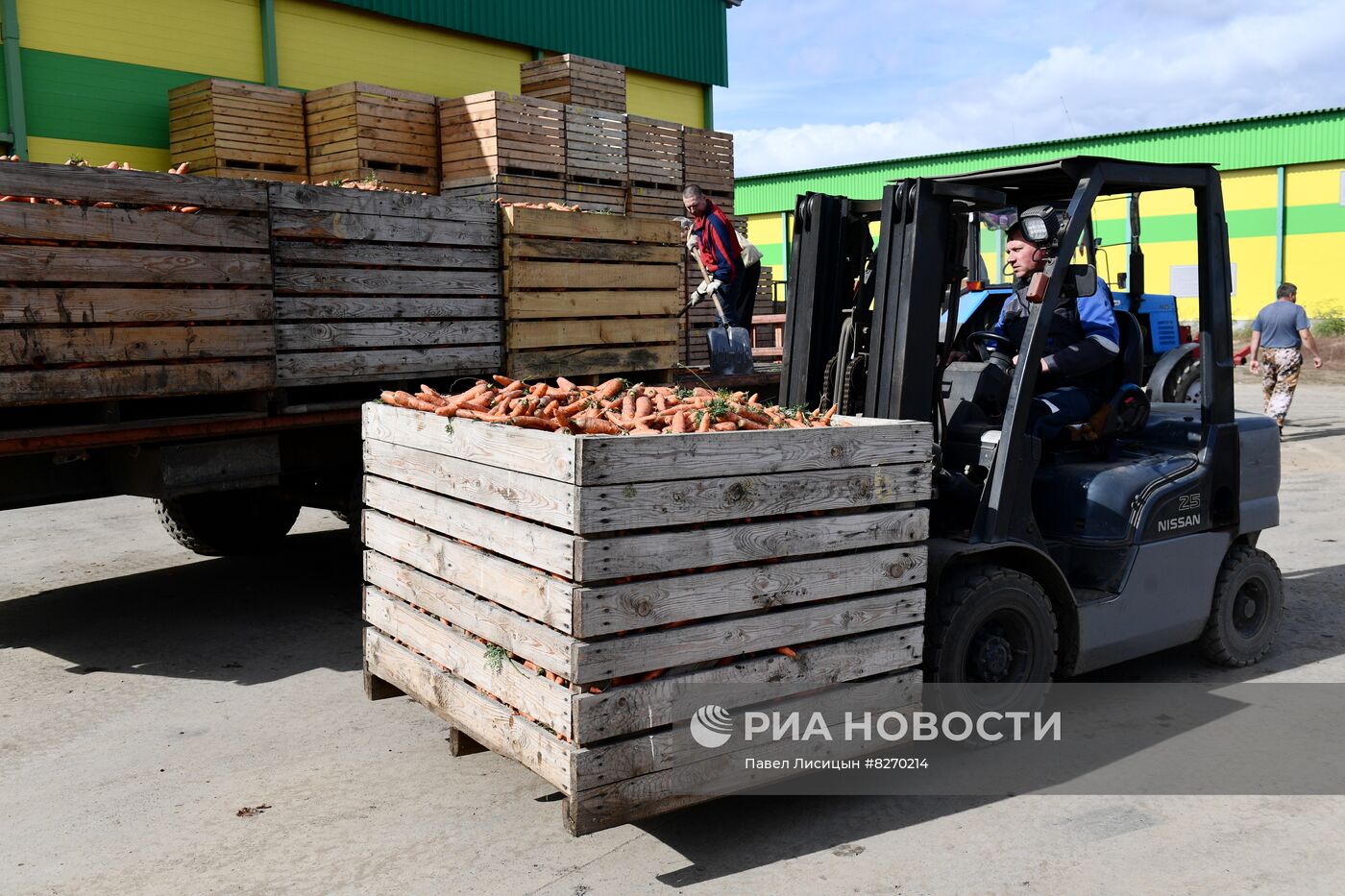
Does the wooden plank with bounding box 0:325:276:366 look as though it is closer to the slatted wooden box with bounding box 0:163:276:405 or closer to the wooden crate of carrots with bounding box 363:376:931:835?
the slatted wooden box with bounding box 0:163:276:405

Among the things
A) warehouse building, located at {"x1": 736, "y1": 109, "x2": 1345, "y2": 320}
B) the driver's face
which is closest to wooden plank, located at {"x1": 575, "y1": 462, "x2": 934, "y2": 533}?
the driver's face

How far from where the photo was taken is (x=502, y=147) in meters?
9.91

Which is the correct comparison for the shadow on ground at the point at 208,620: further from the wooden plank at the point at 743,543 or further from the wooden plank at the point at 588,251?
the wooden plank at the point at 743,543

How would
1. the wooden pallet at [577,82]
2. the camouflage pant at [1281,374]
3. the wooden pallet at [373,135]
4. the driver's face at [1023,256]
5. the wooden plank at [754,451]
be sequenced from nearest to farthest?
the wooden plank at [754,451]
the driver's face at [1023,256]
the wooden pallet at [373,135]
the wooden pallet at [577,82]
the camouflage pant at [1281,374]

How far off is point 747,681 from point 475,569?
97cm

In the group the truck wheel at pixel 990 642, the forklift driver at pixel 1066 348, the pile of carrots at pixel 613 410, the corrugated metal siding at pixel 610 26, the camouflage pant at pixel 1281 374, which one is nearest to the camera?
the pile of carrots at pixel 613 410

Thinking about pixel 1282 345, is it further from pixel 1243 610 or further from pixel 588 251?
pixel 588 251

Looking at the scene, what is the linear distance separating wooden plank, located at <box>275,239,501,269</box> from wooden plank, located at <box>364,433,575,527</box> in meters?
1.74

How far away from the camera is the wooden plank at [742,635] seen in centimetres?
336

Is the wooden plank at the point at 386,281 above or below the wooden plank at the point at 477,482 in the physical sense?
above

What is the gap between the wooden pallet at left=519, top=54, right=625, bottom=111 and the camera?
12141mm

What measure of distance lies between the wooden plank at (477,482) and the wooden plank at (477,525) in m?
0.03

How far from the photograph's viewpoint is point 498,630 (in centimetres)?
369

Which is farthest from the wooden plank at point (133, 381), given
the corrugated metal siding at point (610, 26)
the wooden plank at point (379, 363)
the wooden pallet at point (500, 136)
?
the corrugated metal siding at point (610, 26)
